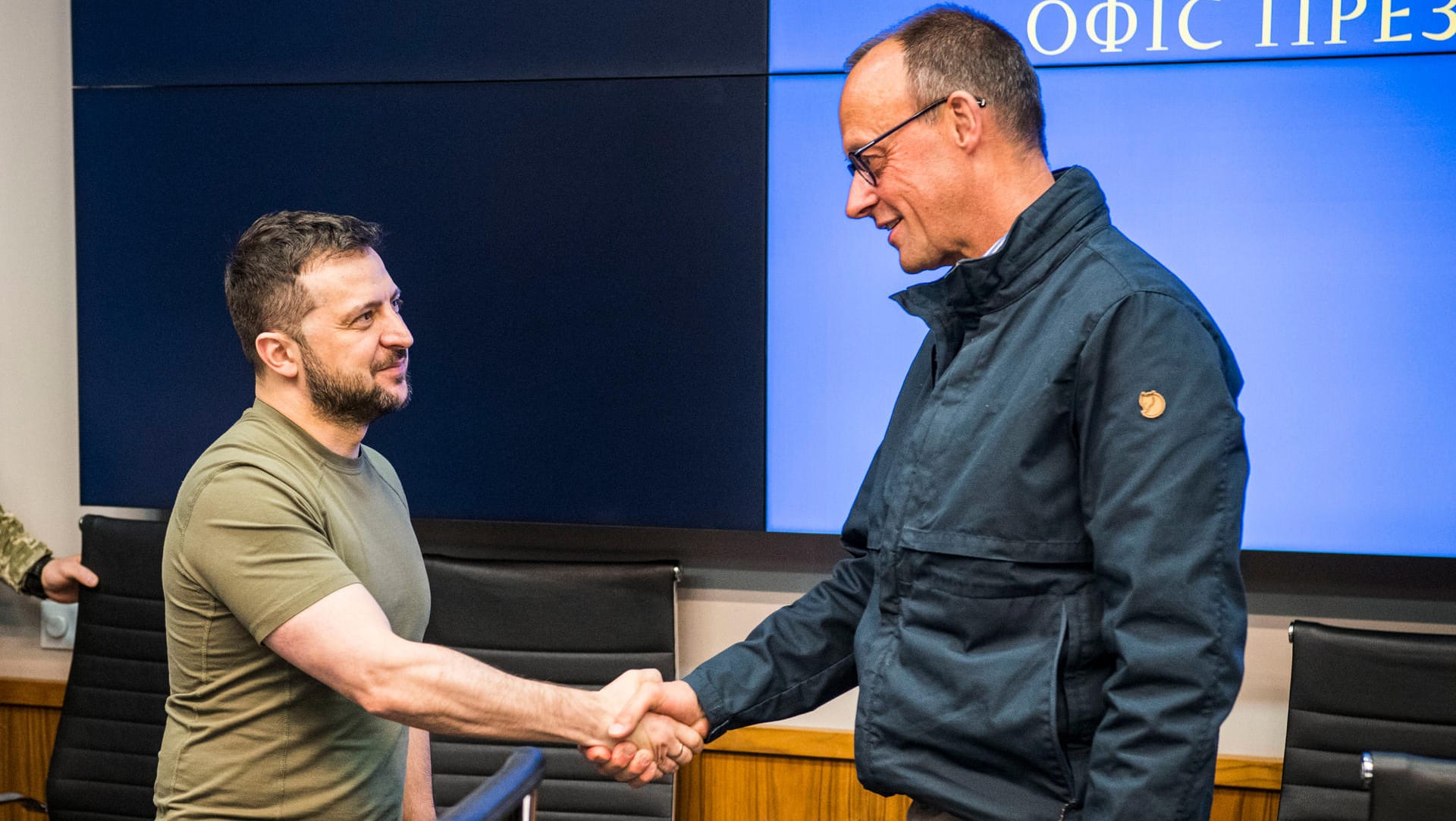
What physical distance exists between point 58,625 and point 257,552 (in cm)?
192

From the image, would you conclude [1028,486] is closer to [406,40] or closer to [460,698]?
[460,698]

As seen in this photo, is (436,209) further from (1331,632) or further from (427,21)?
(1331,632)

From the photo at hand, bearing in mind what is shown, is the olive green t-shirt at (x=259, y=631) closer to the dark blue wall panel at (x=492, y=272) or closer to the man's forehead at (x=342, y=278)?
the man's forehead at (x=342, y=278)

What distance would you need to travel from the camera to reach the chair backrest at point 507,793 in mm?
1720

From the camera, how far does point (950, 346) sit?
1616 mm

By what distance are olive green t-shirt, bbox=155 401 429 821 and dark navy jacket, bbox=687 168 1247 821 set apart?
31.2 inches

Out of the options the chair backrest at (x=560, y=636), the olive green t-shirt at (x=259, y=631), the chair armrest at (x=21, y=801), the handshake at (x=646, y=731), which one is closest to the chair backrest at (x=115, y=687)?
the chair armrest at (x=21, y=801)

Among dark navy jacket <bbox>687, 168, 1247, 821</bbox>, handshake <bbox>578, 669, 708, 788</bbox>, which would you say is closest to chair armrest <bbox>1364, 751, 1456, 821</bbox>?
dark navy jacket <bbox>687, 168, 1247, 821</bbox>

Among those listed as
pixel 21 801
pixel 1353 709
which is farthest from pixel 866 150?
pixel 21 801

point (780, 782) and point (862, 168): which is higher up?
point (862, 168)

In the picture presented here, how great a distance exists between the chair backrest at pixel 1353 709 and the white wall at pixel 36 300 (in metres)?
3.00

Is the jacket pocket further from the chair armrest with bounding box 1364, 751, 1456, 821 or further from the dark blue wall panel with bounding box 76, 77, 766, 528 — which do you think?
the dark blue wall panel with bounding box 76, 77, 766, 528

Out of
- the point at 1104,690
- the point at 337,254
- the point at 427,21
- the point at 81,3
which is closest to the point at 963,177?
the point at 1104,690

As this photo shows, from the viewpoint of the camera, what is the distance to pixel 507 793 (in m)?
1.83
